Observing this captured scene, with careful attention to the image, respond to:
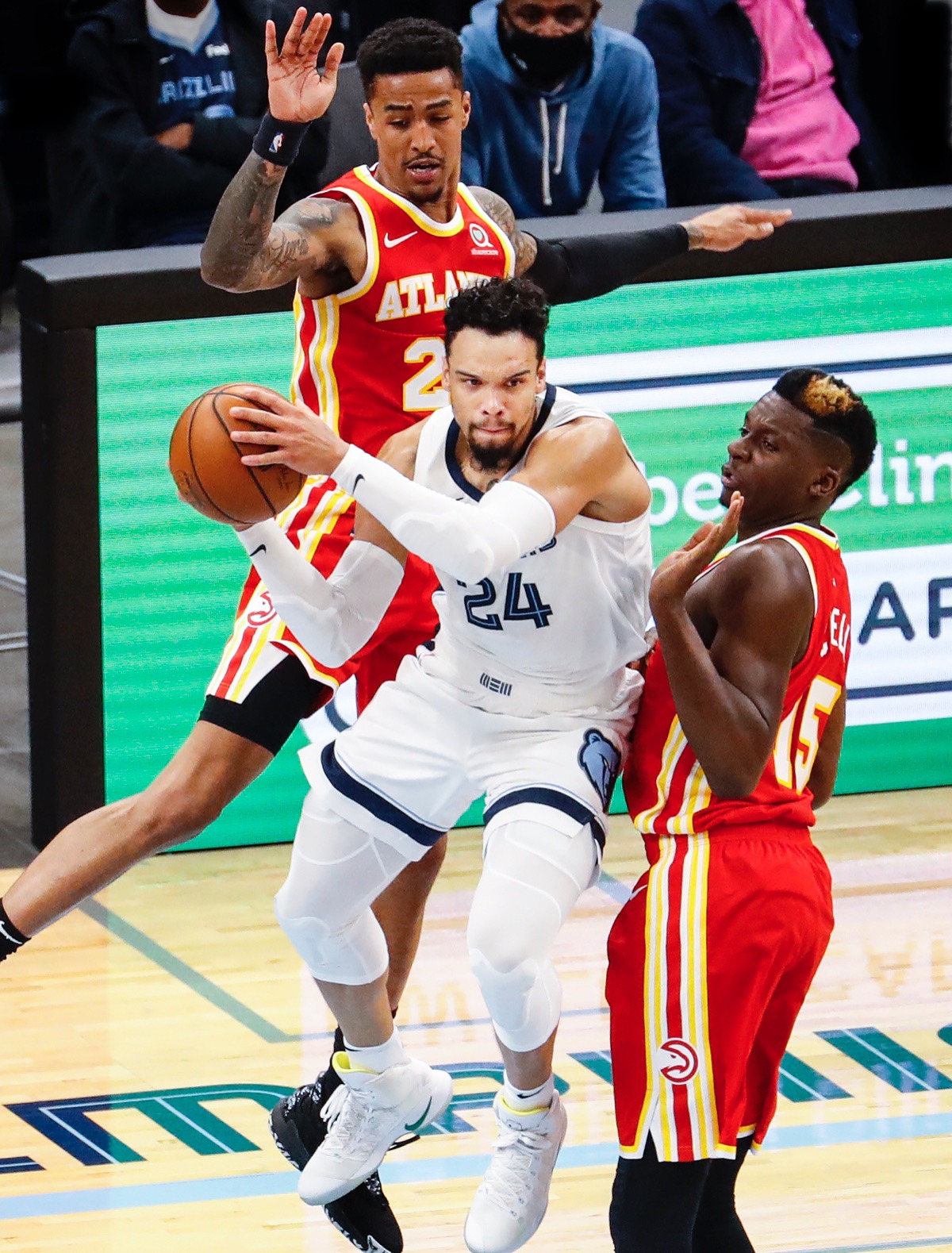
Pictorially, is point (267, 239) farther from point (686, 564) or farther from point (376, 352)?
point (686, 564)

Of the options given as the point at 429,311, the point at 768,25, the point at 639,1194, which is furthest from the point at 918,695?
the point at 639,1194

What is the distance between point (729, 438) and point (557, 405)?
3289 millimetres

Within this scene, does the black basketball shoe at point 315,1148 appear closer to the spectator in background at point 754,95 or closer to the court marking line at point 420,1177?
the court marking line at point 420,1177

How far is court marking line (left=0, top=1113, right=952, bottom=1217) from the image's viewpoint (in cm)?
489

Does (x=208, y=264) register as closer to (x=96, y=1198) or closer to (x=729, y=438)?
(x=96, y=1198)

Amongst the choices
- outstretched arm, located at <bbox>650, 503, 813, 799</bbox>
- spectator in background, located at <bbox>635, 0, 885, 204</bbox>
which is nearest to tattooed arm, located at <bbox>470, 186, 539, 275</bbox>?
outstretched arm, located at <bbox>650, 503, 813, 799</bbox>

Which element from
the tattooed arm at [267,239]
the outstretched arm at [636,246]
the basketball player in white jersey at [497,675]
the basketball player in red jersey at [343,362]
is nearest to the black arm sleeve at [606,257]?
the outstretched arm at [636,246]

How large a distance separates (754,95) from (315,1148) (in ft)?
15.5

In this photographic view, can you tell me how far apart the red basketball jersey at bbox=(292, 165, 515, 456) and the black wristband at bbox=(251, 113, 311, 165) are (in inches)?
15.3

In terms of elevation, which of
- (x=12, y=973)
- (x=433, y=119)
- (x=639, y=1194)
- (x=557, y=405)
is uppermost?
(x=433, y=119)

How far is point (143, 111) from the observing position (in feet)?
25.5

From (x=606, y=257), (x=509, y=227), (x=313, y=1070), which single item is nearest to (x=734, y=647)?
(x=509, y=227)

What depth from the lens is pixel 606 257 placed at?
Answer: 6008mm

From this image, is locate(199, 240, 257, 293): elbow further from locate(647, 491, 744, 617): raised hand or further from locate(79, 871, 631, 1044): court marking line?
locate(79, 871, 631, 1044): court marking line
